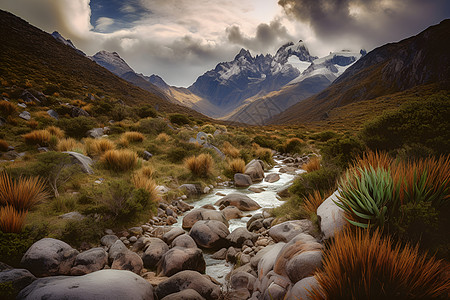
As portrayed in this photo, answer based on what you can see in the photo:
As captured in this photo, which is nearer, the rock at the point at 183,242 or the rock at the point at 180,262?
the rock at the point at 180,262

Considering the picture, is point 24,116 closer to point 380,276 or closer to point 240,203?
point 240,203

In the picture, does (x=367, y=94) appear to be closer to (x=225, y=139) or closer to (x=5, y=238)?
(x=225, y=139)

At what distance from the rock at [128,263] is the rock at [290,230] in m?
2.92

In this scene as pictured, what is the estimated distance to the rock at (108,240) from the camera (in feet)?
14.9

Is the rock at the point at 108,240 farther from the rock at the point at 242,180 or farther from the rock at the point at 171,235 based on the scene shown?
the rock at the point at 242,180

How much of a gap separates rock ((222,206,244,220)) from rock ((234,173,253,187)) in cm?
360

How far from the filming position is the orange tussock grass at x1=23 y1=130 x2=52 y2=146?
1002cm

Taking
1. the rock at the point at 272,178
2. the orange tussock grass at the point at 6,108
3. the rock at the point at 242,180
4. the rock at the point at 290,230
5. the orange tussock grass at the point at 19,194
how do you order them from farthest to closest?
1. the orange tussock grass at the point at 6,108
2. the rock at the point at 272,178
3. the rock at the point at 242,180
4. the orange tussock grass at the point at 19,194
5. the rock at the point at 290,230

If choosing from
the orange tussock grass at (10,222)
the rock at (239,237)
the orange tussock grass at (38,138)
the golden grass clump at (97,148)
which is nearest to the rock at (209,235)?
the rock at (239,237)

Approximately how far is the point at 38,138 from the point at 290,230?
12.8 metres

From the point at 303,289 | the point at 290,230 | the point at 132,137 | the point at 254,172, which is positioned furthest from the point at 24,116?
the point at 303,289

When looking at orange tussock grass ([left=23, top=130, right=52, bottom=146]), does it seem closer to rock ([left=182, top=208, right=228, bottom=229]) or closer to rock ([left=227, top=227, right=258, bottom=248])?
rock ([left=182, top=208, right=228, bottom=229])

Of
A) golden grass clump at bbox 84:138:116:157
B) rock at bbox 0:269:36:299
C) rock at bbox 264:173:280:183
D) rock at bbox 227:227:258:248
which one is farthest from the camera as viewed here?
rock at bbox 264:173:280:183

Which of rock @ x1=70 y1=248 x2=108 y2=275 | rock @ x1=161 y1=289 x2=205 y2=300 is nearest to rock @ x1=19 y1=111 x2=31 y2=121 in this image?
rock @ x1=70 y1=248 x2=108 y2=275
